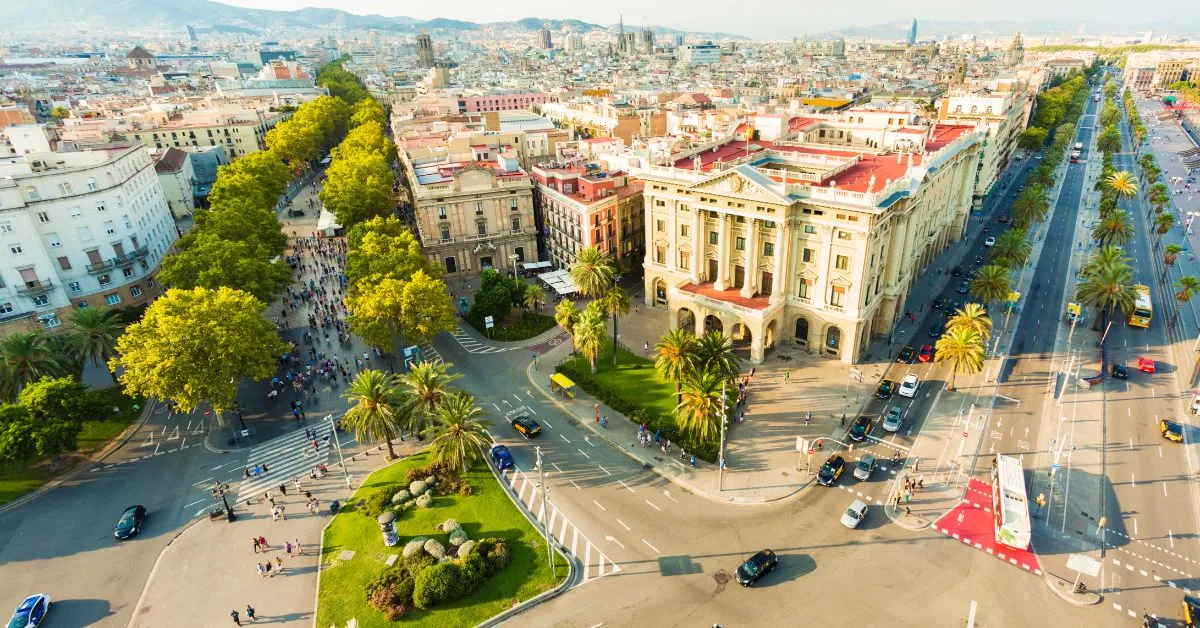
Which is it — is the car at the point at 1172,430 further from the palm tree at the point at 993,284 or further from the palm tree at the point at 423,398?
the palm tree at the point at 423,398

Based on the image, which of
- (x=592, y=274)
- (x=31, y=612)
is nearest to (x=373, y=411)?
(x=31, y=612)

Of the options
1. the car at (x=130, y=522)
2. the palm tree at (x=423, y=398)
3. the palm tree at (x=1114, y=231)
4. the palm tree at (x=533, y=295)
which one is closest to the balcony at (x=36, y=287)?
the car at (x=130, y=522)

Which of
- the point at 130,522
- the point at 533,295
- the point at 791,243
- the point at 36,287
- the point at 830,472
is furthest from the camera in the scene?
the point at 533,295

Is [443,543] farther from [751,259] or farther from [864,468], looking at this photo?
[751,259]

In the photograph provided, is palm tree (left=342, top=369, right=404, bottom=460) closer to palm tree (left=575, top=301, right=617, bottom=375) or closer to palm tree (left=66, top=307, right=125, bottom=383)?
palm tree (left=575, top=301, right=617, bottom=375)

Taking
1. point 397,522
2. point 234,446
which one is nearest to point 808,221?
point 397,522
